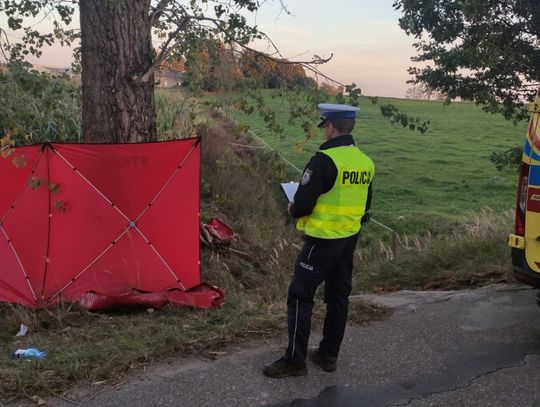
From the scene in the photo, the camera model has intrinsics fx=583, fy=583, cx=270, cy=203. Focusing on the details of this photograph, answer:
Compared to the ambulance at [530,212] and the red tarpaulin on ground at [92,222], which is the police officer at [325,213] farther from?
the red tarpaulin on ground at [92,222]

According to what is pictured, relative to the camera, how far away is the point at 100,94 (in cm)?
634

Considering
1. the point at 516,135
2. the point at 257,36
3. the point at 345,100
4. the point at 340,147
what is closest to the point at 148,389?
the point at 340,147

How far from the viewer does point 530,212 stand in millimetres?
4250

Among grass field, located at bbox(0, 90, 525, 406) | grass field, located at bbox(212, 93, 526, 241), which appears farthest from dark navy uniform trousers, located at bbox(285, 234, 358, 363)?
grass field, located at bbox(212, 93, 526, 241)

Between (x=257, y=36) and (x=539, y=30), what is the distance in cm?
451

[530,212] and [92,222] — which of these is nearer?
[530,212]

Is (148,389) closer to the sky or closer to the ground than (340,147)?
closer to the ground

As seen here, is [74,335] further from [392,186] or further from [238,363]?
[392,186]

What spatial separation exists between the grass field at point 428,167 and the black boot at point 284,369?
9.01 ft

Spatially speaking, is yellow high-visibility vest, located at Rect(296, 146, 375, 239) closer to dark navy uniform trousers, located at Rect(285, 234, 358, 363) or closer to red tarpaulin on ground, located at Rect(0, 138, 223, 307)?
dark navy uniform trousers, located at Rect(285, 234, 358, 363)

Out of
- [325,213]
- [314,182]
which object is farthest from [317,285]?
[314,182]

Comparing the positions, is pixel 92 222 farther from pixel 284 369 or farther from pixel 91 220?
pixel 284 369

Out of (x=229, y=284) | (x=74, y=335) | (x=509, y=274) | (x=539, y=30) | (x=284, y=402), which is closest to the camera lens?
(x=284, y=402)

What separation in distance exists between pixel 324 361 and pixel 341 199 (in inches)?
47.5
